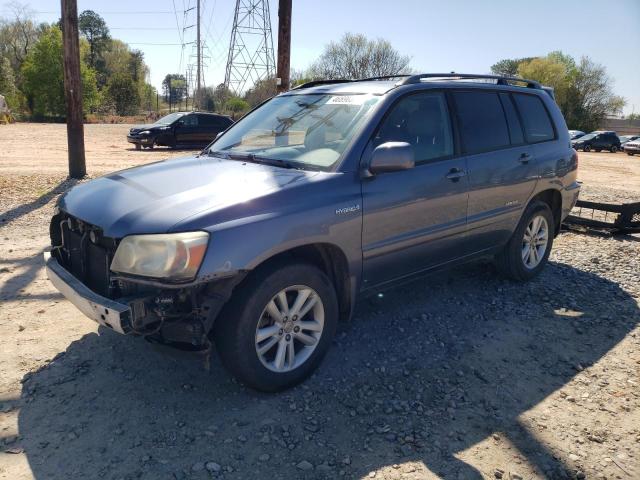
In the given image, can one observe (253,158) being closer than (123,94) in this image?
Yes

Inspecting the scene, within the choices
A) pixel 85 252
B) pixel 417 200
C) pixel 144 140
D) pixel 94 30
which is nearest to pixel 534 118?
pixel 417 200

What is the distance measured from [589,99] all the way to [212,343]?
70233 millimetres

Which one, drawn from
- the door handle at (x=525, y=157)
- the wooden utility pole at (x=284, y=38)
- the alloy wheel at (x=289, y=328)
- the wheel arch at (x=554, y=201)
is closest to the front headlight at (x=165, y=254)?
the alloy wheel at (x=289, y=328)

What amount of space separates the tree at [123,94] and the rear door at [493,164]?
193 feet

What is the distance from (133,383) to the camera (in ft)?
11.0

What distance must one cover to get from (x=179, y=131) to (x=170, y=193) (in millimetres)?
19143

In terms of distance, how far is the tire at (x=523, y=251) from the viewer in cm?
509

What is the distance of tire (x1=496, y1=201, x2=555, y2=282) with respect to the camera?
16.7 ft

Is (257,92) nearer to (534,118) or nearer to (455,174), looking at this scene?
(534,118)

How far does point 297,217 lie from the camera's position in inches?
122

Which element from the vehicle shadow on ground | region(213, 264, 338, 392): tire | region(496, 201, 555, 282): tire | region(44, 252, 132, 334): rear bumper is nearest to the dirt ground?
the vehicle shadow on ground

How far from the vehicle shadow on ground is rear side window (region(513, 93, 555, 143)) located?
5.83 ft

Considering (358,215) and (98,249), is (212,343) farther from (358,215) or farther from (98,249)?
(358,215)

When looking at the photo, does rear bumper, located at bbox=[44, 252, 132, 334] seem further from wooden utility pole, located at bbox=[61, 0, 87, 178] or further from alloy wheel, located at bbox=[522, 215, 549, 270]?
wooden utility pole, located at bbox=[61, 0, 87, 178]
